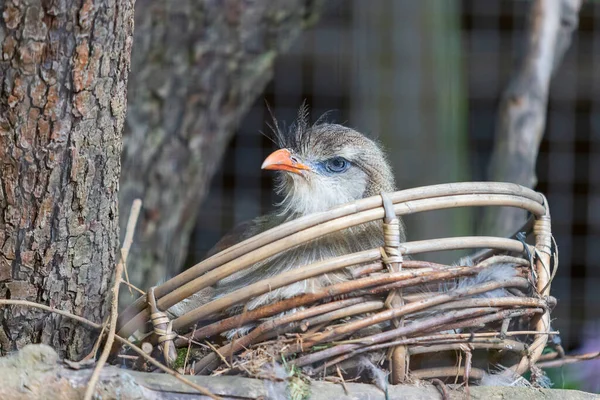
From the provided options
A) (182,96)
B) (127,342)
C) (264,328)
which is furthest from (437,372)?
(182,96)

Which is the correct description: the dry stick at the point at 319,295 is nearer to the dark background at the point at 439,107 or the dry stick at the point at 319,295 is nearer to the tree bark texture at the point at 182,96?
the tree bark texture at the point at 182,96

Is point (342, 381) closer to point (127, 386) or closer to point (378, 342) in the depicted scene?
point (378, 342)

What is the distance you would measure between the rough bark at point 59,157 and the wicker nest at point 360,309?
0.10 meters

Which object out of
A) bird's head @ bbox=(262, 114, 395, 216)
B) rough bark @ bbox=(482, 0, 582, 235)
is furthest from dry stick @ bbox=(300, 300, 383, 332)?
rough bark @ bbox=(482, 0, 582, 235)

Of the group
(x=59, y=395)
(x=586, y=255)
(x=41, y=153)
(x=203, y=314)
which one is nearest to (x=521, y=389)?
(x=203, y=314)

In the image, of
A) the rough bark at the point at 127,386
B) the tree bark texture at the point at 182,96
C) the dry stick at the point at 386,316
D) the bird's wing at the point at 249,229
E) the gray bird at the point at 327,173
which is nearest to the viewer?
the rough bark at the point at 127,386

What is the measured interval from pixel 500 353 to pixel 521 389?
8 cm

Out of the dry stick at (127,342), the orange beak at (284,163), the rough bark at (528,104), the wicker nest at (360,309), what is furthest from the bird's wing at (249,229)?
the rough bark at (528,104)

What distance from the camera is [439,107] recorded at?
2740 millimetres

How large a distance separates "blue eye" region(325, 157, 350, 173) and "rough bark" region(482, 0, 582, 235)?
599mm

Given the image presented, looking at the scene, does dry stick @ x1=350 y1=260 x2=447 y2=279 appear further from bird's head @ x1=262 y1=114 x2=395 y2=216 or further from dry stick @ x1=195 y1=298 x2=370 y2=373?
bird's head @ x1=262 y1=114 x2=395 y2=216

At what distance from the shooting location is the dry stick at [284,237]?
1087 millimetres

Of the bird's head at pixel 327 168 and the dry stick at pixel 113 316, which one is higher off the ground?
the bird's head at pixel 327 168

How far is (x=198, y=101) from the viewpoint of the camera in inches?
87.4
